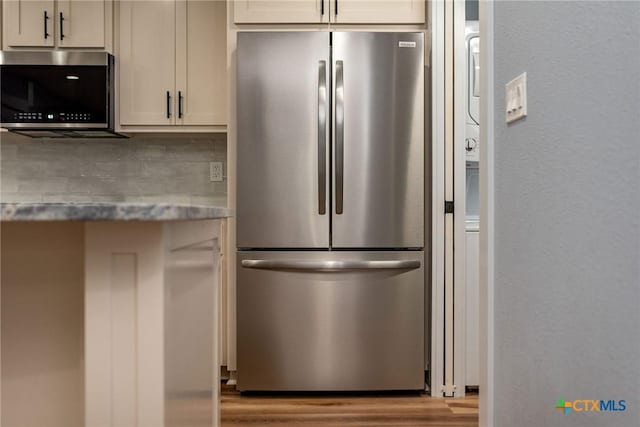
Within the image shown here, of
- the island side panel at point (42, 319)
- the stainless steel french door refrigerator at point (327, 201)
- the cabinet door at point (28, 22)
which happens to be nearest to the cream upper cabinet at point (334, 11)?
the stainless steel french door refrigerator at point (327, 201)

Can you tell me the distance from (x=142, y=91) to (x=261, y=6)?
31.6 inches

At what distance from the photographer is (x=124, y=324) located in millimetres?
871

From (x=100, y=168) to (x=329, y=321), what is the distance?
1.73 meters

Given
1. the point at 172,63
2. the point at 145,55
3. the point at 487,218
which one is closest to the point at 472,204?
the point at 487,218

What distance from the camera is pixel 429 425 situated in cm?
221

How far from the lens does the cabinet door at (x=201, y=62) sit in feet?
9.31

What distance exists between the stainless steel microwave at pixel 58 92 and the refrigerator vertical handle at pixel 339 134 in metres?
1.24

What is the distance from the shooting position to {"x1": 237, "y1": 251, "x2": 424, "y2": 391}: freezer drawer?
8.27ft

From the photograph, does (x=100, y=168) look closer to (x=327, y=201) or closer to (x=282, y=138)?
(x=282, y=138)

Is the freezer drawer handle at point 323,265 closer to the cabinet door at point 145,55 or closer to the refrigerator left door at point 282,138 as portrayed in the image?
the refrigerator left door at point 282,138

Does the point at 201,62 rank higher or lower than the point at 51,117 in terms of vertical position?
higher

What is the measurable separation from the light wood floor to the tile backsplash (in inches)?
48.6

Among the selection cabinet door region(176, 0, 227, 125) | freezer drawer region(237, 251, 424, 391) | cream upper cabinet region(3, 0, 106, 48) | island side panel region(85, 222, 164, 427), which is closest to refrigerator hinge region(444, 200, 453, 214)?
freezer drawer region(237, 251, 424, 391)

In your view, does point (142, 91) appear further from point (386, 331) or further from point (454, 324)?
point (454, 324)
